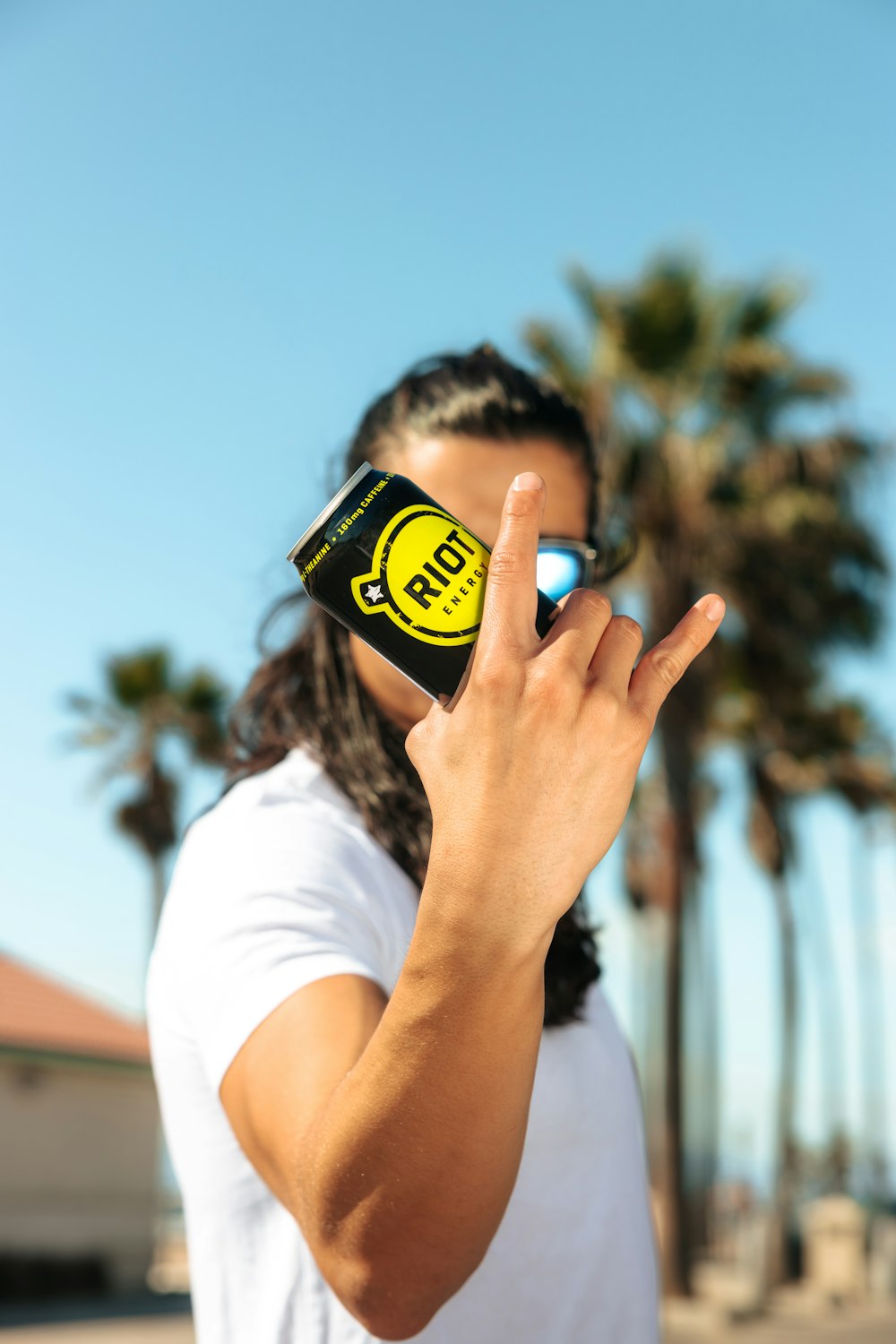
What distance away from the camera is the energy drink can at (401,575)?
3.13 feet

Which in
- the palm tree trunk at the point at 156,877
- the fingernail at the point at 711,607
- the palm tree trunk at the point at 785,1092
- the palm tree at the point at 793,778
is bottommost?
the palm tree trunk at the point at 785,1092

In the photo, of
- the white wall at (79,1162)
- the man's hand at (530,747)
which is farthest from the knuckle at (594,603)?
the white wall at (79,1162)

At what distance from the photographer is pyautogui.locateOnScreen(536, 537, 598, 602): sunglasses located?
167cm

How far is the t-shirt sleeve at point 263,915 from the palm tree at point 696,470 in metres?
13.9

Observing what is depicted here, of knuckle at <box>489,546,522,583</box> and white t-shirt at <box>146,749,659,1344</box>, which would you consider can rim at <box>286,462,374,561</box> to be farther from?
white t-shirt at <box>146,749,659,1344</box>

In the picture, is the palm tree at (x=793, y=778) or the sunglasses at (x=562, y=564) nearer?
the sunglasses at (x=562, y=564)

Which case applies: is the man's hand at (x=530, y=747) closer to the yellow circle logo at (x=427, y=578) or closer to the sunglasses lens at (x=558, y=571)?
the yellow circle logo at (x=427, y=578)

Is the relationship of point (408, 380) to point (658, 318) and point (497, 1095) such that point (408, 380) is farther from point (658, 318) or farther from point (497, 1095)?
point (658, 318)

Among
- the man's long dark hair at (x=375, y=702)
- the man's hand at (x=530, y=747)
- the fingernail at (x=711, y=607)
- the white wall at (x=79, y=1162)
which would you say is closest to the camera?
the man's hand at (x=530, y=747)

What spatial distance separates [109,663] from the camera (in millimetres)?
23953

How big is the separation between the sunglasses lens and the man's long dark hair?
0.16m

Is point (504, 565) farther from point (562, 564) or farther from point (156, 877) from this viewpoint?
point (156, 877)

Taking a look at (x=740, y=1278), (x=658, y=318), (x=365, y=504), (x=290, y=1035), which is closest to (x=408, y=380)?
(x=365, y=504)

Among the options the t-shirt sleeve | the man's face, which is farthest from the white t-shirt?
the man's face
